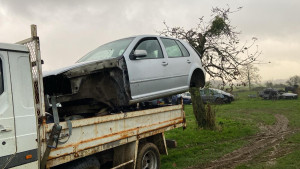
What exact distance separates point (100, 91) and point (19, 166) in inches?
68.1

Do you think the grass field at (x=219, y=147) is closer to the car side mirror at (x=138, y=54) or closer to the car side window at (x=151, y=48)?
the car side window at (x=151, y=48)

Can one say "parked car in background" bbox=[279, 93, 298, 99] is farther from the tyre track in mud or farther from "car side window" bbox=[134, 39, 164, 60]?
"car side window" bbox=[134, 39, 164, 60]

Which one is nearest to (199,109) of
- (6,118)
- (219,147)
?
(219,147)

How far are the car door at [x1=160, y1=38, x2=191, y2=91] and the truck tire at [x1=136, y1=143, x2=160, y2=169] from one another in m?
1.23

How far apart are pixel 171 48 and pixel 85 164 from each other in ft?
9.87

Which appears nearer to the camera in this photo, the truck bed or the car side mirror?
the truck bed

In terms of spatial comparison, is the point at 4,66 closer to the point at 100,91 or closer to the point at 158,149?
the point at 100,91

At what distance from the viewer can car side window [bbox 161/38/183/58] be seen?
5.45 metres

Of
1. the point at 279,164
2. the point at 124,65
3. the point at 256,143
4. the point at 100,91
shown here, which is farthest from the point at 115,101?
the point at 256,143

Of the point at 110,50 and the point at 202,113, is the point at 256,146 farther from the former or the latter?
the point at 110,50

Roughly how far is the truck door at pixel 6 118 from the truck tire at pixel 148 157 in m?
2.21

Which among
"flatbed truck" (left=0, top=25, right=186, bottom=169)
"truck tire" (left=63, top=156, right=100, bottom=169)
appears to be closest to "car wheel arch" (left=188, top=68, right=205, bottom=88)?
"flatbed truck" (left=0, top=25, right=186, bottom=169)

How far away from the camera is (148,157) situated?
16.2 feet

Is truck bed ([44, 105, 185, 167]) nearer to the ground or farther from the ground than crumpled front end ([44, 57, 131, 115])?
nearer to the ground
